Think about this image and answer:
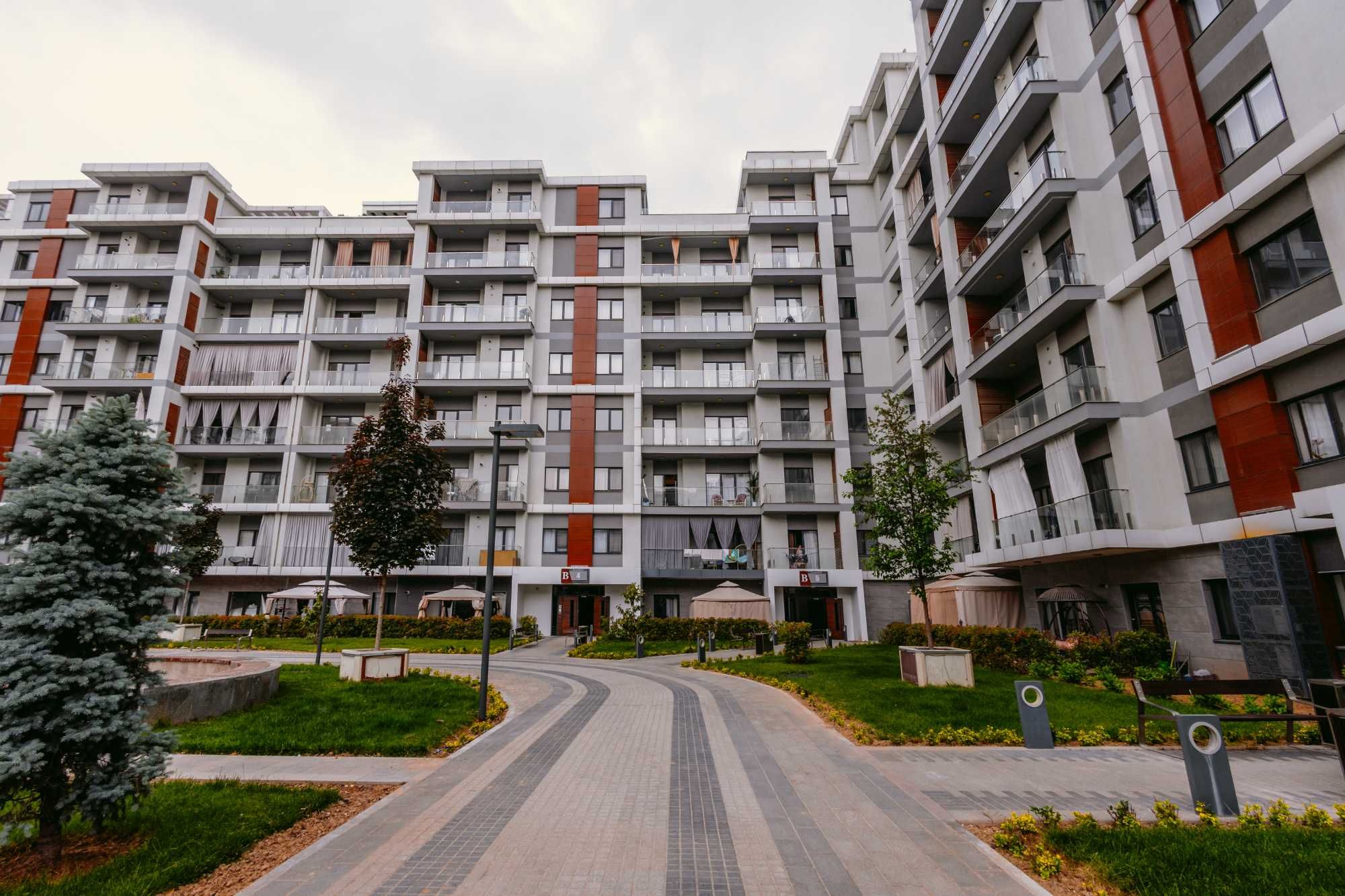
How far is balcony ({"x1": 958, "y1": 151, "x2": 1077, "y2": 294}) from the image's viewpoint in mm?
19812

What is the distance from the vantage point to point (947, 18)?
86.0ft

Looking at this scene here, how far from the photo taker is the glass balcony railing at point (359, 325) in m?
37.1

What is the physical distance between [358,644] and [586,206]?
88.7ft

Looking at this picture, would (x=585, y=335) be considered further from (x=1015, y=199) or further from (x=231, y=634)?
(x=1015, y=199)

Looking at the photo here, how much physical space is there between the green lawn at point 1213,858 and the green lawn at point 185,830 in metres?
7.26

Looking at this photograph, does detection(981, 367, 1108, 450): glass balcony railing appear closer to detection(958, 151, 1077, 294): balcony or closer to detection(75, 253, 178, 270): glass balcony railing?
detection(958, 151, 1077, 294): balcony

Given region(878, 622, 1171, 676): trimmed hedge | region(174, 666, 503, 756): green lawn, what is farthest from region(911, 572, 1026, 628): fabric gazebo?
region(174, 666, 503, 756): green lawn

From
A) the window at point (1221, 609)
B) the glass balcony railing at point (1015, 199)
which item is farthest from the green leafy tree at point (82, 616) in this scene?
the glass balcony railing at point (1015, 199)

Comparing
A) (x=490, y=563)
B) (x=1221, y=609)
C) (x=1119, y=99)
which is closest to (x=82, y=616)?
(x=490, y=563)

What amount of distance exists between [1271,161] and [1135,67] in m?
5.90

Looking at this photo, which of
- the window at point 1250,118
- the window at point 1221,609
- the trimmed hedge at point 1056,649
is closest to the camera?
the window at point 1250,118

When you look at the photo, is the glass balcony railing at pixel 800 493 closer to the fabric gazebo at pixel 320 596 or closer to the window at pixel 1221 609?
the window at pixel 1221 609

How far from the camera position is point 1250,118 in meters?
14.5

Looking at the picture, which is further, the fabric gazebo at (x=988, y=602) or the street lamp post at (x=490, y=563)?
the fabric gazebo at (x=988, y=602)
